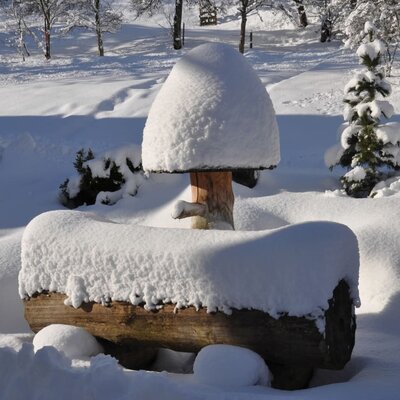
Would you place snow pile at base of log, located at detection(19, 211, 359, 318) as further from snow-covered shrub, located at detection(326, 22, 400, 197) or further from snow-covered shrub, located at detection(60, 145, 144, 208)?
snow-covered shrub, located at detection(326, 22, 400, 197)

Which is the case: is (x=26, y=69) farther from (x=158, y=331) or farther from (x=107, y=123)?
(x=158, y=331)

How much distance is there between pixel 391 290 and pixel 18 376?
3.13 meters

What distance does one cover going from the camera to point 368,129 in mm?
8141

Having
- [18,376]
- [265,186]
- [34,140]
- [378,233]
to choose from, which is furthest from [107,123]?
[18,376]

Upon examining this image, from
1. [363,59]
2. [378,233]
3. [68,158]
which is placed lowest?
[68,158]

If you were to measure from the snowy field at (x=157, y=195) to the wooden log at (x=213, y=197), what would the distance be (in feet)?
1.95

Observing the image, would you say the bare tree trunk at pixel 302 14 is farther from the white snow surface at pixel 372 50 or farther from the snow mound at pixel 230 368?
the snow mound at pixel 230 368

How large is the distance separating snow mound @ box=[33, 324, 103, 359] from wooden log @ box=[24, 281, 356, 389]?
73mm

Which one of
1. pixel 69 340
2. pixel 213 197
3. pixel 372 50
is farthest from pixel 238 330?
pixel 372 50

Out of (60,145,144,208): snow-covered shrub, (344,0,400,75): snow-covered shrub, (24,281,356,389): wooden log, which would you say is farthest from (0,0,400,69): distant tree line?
(24,281,356,389): wooden log

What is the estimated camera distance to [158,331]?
173 inches

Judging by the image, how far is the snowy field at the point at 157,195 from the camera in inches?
136

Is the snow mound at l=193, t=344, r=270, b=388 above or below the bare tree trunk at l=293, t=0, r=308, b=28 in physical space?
below

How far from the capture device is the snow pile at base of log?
4039 millimetres
